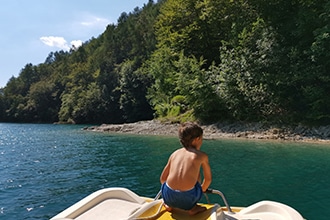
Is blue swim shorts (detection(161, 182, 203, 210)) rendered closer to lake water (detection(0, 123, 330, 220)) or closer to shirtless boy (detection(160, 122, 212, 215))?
shirtless boy (detection(160, 122, 212, 215))

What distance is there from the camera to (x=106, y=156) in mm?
17766

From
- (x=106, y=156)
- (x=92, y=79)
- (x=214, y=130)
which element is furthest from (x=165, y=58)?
(x=92, y=79)

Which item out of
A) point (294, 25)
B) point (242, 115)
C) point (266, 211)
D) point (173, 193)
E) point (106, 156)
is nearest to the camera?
point (173, 193)

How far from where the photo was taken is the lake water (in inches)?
333

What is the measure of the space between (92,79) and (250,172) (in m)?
73.5

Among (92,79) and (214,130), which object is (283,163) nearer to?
(214,130)

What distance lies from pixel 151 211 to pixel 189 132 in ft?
4.40

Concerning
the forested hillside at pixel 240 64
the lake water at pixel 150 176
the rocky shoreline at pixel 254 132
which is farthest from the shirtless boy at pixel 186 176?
the forested hillside at pixel 240 64

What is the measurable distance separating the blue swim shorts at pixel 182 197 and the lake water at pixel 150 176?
4098mm

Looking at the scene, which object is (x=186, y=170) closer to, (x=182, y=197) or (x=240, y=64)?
(x=182, y=197)

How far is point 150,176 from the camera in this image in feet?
38.8

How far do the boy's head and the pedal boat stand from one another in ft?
3.18

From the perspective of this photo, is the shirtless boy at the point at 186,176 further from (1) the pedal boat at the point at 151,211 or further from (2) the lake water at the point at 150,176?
(2) the lake water at the point at 150,176

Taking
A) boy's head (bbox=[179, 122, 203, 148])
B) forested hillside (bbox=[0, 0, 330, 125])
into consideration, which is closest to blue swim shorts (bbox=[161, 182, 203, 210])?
boy's head (bbox=[179, 122, 203, 148])
